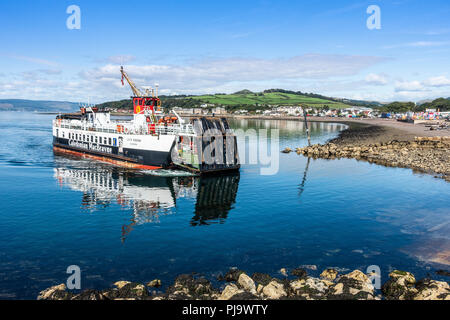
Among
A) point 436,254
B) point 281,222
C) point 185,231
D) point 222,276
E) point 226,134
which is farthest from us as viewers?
point 226,134

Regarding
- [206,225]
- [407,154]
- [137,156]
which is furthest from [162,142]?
[407,154]

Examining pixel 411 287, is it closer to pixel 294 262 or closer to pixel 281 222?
pixel 294 262

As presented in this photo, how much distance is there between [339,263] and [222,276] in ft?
24.9

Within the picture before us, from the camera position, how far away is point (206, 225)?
26781mm

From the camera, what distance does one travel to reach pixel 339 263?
797 inches

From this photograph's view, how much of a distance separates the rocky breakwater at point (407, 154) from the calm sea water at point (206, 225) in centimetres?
758

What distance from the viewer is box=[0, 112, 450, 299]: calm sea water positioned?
19.6 metres

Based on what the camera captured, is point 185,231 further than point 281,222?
No

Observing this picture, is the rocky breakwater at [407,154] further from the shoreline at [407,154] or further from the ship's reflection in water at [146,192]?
the ship's reflection in water at [146,192]

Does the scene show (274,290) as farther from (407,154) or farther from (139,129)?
(407,154)

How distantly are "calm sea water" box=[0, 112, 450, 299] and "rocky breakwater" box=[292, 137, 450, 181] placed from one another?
7.58 m

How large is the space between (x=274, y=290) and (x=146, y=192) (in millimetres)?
23222

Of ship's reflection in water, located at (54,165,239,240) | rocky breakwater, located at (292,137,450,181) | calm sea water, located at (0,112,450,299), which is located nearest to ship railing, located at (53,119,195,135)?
ship's reflection in water, located at (54,165,239,240)

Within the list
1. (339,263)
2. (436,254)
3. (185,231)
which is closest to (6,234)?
(185,231)
